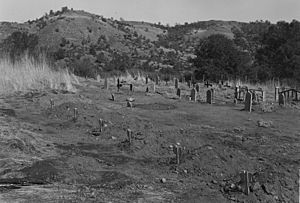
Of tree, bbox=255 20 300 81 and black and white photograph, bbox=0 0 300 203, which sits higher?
tree, bbox=255 20 300 81

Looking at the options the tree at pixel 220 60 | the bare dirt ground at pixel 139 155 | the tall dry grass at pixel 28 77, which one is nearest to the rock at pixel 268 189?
the bare dirt ground at pixel 139 155

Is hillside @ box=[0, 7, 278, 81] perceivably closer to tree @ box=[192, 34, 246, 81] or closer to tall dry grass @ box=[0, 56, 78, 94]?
tree @ box=[192, 34, 246, 81]

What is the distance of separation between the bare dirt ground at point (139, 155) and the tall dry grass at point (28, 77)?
2.13 meters

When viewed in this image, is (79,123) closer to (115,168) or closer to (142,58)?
(115,168)

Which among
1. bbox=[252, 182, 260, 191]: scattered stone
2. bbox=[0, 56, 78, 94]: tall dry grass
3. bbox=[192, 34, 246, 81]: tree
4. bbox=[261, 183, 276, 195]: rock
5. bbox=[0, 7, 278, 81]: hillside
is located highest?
bbox=[0, 7, 278, 81]: hillside

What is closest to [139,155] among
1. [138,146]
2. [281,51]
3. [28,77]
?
[138,146]

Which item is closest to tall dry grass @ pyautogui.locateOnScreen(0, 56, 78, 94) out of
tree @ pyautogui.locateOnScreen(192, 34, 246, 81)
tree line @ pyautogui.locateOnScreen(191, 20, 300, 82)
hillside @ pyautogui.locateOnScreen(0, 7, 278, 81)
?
tree @ pyautogui.locateOnScreen(192, 34, 246, 81)

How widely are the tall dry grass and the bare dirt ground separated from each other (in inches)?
84.0

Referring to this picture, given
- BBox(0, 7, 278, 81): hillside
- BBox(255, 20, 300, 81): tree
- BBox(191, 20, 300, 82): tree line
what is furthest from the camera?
BBox(0, 7, 278, 81): hillside

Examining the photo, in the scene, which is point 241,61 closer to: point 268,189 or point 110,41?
point 268,189

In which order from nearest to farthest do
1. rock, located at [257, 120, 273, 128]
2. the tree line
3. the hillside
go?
rock, located at [257, 120, 273, 128], the tree line, the hillside

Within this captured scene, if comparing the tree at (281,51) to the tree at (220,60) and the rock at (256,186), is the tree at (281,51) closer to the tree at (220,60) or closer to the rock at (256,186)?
the tree at (220,60)

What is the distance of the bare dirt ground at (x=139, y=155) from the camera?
5.43m

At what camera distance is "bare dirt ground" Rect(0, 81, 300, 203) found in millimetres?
5426
